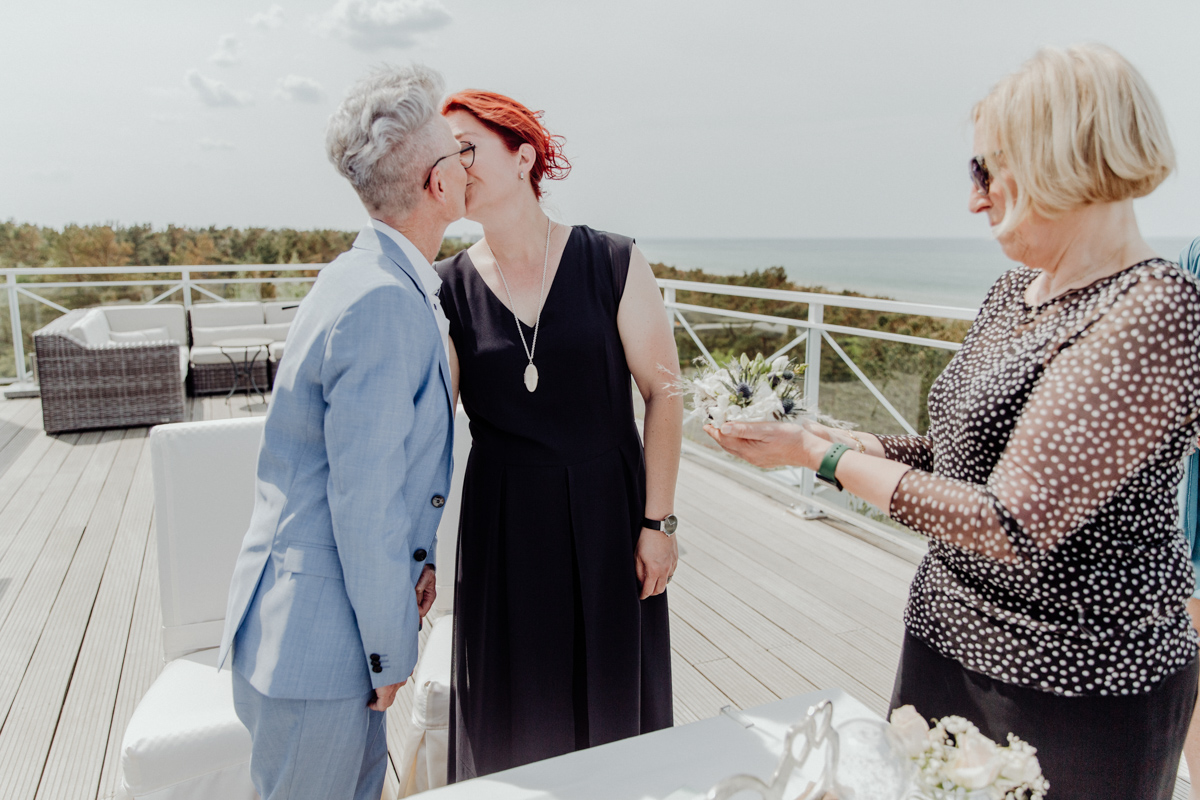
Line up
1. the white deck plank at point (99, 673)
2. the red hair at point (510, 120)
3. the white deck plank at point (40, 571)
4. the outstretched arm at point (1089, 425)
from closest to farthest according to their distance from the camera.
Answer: the outstretched arm at point (1089, 425)
the red hair at point (510, 120)
the white deck plank at point (99, 673)
the white deck plank at point (40, 571)

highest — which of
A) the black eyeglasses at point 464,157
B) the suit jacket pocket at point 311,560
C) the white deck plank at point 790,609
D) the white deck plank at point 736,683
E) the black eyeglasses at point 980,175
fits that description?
the black eyeglasses at point 464,157

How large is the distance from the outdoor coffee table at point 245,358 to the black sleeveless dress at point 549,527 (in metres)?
6.54

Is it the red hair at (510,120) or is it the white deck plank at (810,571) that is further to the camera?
the white deck plank at (810,571)

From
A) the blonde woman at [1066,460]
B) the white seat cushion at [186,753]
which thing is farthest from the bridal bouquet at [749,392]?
the white seat cushion at [186,753]

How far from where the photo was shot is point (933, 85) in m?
40.0

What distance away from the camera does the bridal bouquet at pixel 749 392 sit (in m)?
1.16

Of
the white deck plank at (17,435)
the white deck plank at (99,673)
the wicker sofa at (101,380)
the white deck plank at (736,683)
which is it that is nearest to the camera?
the white deck plank at (99,673)

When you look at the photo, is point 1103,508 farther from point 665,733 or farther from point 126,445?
point 126,445

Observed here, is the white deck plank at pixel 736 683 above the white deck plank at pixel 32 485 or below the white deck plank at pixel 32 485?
below

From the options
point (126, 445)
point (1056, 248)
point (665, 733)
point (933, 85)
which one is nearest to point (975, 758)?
point (665, 733)

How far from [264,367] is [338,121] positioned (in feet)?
24.1

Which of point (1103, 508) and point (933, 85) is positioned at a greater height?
point (933, 85)

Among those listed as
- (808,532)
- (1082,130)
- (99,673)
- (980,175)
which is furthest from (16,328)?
(1082,130)

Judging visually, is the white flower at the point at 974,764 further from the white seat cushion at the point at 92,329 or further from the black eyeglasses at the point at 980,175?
the white seat cushion at the point at 92,329
